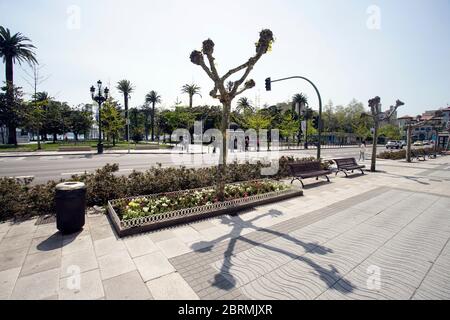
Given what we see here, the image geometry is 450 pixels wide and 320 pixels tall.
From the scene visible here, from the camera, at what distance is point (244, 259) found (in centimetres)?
427

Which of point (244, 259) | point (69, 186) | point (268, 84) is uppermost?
point (268, 84)

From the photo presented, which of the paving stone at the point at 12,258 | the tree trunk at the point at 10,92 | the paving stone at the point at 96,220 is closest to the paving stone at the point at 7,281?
the paving stone at the point at 12,258

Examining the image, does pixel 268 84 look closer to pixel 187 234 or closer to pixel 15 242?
pixel 187 234

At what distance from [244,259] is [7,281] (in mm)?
3595

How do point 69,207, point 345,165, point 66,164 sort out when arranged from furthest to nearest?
1. point 66,164
2. point 345,165
3. point 69,207

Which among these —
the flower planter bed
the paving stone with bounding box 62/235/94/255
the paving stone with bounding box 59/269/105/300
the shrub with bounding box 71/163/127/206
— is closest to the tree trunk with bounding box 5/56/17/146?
the shrub with bounding box 71/163/127/206

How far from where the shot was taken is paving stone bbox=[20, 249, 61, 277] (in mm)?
3812

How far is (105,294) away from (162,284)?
0.75m

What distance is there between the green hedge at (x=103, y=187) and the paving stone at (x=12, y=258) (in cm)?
231

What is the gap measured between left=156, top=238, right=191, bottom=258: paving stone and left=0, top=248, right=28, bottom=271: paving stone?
2275 mm

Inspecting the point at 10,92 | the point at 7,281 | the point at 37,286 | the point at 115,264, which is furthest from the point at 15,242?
the point at 10,92

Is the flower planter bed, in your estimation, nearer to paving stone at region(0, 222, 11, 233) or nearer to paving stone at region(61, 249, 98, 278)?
paving stone at region(61, 249, 98, 278)

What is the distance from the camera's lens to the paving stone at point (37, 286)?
3.20 meters
